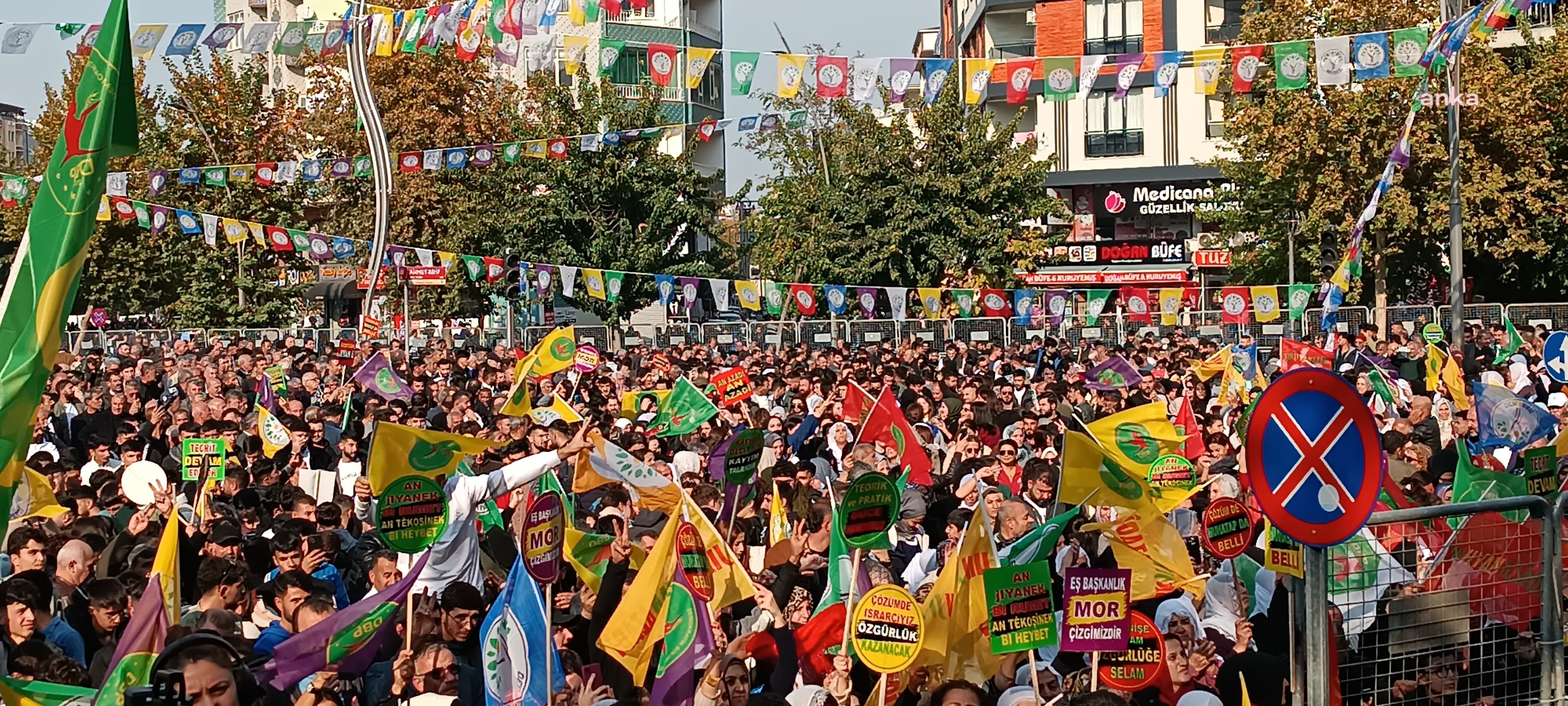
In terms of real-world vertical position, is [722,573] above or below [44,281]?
below

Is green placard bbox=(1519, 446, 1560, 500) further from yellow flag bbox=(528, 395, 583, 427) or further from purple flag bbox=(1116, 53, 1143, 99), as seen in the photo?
purple flag bbox=(1116, 53, 1143, 99)

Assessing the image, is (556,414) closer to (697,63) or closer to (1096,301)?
(697,63)

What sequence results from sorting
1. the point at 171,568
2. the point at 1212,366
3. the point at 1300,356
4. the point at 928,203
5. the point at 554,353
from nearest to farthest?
1. the point at 171,568
2. the point at 554,353
3. the point at 1300,356
4. the point at 1212,366
5. the point at 928,203

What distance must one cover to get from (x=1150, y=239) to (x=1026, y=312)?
847 inches

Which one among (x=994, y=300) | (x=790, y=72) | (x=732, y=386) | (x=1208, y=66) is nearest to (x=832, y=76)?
(x=790, y=72)

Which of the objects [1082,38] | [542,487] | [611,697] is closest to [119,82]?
[611,697]

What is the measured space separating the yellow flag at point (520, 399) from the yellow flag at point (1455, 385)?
889 cm

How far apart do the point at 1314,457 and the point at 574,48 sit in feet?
59.4

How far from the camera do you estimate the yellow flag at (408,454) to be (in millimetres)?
9820

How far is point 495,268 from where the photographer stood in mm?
34188

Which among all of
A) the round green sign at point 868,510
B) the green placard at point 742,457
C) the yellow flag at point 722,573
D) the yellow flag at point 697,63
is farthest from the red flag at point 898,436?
the yellow flag at point 697,63

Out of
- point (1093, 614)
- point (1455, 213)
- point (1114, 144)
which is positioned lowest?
point (1093, 614)

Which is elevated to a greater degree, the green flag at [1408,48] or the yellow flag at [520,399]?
the green flag at [1408,48]

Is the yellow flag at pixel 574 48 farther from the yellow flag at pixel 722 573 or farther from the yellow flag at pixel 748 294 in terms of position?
the yellow flag at pixel 722 573
